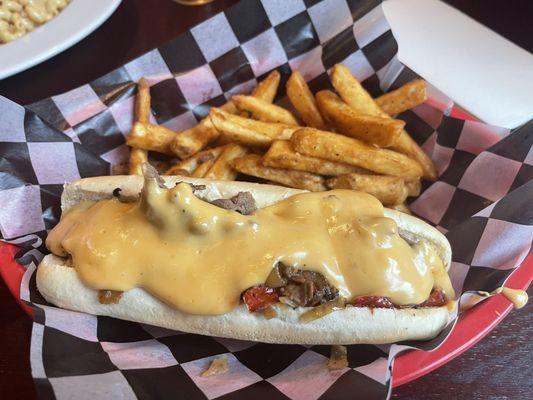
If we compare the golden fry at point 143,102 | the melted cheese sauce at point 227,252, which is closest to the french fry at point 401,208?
the melted cheese sauce at point 227,252

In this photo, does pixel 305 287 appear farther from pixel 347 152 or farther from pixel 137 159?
pixel 137 159

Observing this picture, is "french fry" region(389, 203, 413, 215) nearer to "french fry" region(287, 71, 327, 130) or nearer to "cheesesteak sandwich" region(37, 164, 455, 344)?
"cheesesteak sandwich" region(37, 164, 455, 344)

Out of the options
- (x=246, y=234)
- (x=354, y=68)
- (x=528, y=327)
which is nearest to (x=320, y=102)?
(x=354, y=68)

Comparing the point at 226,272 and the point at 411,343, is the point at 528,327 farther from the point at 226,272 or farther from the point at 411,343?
Answer: the point at 226,272

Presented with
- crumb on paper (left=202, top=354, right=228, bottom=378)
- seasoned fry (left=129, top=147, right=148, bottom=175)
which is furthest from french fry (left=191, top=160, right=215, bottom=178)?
crumb on paper (left=202, top=354, right=228, bottom=378)

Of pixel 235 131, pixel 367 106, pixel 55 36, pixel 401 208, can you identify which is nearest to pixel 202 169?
pixel 235 131

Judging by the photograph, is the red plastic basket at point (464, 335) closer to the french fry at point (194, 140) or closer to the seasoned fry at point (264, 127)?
the french fry at point (194, 140)
